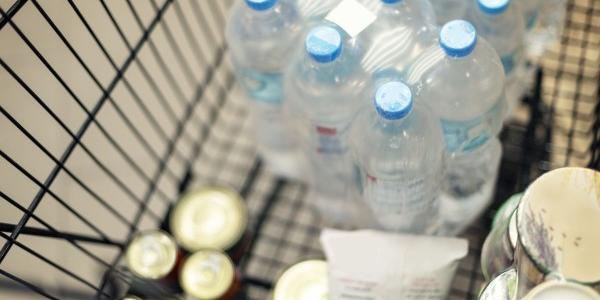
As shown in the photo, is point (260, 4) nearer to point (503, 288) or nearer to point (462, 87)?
point (462, 87)

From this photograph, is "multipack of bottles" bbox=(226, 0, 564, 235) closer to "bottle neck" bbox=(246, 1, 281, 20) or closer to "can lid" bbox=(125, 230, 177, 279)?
"bottle neck" bbox=(246, 1, 281, 20)

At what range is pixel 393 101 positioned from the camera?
1.88 feet

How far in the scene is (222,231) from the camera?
2.81 ft

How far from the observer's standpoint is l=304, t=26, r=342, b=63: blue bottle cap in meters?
0.61

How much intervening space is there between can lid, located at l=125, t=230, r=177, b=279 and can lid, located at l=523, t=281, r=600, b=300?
50 centimetres

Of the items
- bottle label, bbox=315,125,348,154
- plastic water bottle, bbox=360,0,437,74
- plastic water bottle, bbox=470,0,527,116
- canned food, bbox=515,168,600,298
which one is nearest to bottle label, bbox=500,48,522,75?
plastic water bottle, bbox=470,0,527,116

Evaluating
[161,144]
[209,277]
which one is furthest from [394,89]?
[161,144]

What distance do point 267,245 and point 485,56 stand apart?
48 cm

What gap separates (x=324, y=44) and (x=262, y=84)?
0.18 m

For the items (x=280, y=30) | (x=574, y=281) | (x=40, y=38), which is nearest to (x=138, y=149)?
(x=40, y=38)

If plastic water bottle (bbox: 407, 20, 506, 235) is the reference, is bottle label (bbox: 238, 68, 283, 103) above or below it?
below

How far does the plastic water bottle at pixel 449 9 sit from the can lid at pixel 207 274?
42 cm

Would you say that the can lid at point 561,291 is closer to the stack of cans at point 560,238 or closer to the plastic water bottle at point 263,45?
the stack of cans at point 560,238

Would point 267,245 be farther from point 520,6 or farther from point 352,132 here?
point 520,6
